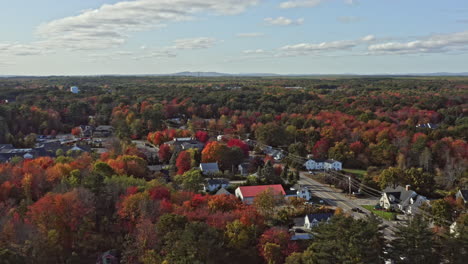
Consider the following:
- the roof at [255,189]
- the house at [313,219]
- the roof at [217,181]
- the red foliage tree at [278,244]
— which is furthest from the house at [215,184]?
the red foliage tree at [278,244]

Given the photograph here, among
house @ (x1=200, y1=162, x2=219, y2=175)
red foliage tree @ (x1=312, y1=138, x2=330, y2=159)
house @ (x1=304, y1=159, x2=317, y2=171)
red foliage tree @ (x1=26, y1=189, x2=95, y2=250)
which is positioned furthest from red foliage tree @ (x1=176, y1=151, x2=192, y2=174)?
red foliage tree @ (x1=26, y1=189, x2=95, y2=250)

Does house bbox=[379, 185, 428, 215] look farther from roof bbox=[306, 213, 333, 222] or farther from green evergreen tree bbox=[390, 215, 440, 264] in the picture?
green evergreen tree bbox=[390, 215, 440, 264]

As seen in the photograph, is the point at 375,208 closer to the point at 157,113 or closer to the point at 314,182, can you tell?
the point at 314,182

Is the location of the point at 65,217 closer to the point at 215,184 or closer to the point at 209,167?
the point at 215,184

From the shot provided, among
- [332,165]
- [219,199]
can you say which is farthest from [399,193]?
[219,199]

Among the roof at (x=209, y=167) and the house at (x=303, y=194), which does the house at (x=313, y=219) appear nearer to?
the house at (x=303, y=194)

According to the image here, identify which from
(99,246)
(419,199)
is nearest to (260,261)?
(99,246)
